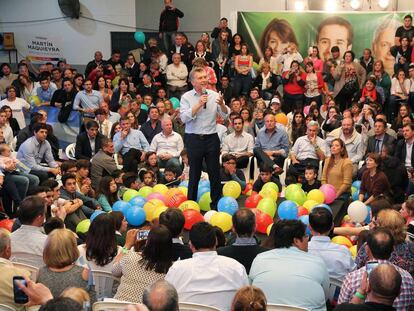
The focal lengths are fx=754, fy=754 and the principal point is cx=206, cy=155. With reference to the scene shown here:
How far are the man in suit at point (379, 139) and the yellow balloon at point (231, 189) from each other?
1862 mm

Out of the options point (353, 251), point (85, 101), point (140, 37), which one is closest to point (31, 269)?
point (353, 251)

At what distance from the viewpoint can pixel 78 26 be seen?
48.3 ft

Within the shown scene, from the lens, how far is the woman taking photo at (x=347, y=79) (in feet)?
38.9

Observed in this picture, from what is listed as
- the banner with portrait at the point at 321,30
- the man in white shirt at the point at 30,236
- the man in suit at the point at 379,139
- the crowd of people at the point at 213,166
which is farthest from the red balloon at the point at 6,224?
the banner with portrait at the point at 321,30

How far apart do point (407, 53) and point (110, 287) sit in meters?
8.56

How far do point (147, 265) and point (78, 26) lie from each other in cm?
1086

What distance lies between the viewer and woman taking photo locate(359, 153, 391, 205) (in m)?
7.75

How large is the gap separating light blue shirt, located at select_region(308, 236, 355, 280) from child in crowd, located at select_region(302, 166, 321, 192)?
11.8 feet

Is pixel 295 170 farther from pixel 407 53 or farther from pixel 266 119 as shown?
pixel 407 53

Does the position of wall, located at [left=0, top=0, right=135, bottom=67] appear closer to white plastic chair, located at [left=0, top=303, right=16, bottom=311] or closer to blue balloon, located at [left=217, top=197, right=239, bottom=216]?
blue balloon, located at [left=217, top=197, right=239, bottom=216]

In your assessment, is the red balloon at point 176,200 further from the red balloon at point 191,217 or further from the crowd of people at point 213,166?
the red balloon at point 191,217

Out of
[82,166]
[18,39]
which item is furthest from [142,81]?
[82,166]

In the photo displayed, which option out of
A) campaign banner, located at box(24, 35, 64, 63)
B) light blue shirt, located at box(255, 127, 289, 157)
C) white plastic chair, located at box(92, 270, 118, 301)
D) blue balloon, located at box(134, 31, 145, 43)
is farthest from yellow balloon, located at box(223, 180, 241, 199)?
campaign banner, located at box(24, 35, 64, 63)

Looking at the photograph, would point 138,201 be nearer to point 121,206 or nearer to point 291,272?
point 121,206
